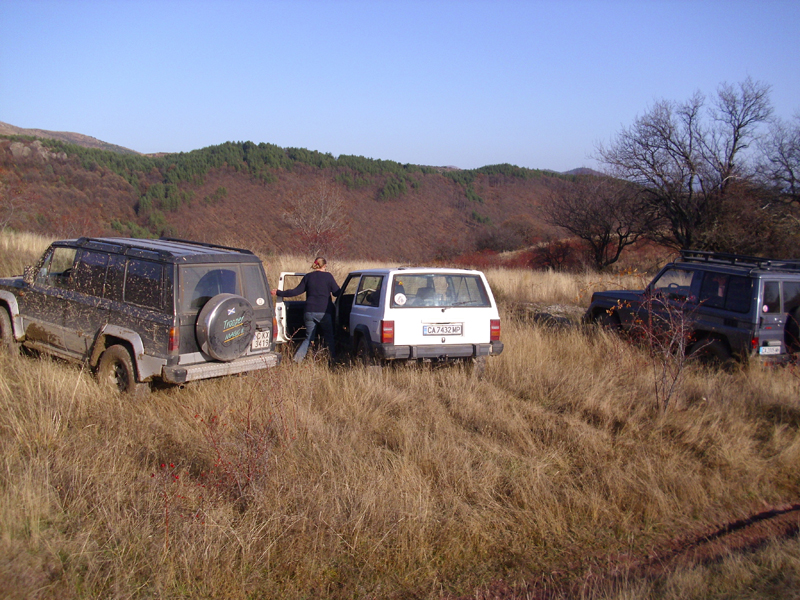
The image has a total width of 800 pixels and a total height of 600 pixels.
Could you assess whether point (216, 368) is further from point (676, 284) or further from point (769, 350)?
point (676, 284)

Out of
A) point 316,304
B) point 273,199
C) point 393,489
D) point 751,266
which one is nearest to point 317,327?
point 316,304

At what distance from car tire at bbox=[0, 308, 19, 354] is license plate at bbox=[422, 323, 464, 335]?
532 cm

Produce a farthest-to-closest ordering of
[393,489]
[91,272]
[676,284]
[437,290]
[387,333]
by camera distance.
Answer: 1. [676,284]
2. [437,290]
3. [387,333]
4. [91,272]
5. [393,489]

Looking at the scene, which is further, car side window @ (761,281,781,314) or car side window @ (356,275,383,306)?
car side window @ (356,275,383,306)

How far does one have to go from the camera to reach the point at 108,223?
39.2m

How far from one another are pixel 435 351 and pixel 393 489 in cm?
303

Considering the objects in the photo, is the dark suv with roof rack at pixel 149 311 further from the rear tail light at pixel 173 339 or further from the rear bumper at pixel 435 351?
the rear bumper at pixel 435 351

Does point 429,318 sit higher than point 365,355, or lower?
higher

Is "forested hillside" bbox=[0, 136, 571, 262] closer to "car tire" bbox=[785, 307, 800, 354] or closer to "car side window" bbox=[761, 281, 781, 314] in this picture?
"car side window" bbox=[761, 281, 781, 314]

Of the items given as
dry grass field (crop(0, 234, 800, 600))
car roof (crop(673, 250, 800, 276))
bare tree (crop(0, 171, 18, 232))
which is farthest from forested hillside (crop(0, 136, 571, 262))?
dry grass field (crop(0, 234, 800, 600))

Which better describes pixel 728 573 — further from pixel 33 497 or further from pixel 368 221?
pixel 368 221

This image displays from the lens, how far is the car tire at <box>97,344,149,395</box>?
585cm

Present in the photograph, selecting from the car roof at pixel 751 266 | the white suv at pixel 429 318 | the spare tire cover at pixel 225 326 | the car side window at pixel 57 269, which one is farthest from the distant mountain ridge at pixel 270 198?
the spare tire cover at pixel 225 326

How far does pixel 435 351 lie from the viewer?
6957 millimetres
